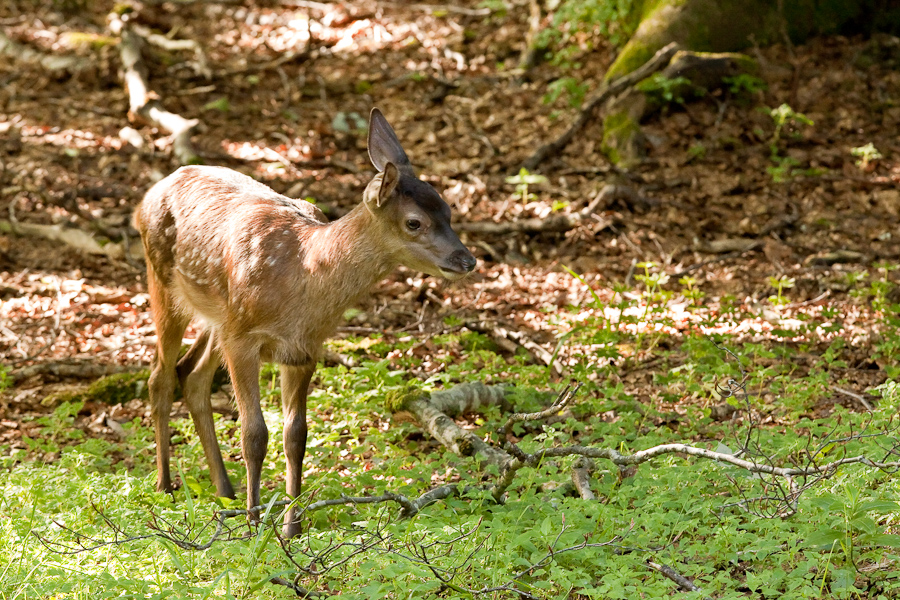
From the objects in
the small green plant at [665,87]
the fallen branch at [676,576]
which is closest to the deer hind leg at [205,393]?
the fallen branch at [676,576]

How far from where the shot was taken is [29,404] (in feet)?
21.9

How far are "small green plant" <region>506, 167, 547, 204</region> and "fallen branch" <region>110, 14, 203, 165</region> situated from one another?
3.61 m

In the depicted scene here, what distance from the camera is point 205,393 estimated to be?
5.78 metres

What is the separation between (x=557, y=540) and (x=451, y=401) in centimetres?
241

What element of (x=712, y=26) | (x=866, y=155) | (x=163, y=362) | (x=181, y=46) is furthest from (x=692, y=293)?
(x=181, y=46)

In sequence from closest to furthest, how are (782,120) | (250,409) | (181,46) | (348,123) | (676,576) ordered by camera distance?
(676,576) → (250,409) → (782,120) → (348,123) → (181,46)

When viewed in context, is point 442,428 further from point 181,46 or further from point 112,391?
point 181,46

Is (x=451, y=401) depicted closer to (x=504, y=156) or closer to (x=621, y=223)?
(x=621, y=223)

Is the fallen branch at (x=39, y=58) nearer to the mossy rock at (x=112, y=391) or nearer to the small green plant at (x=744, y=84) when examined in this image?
the mossy rock at (x=112, y=391)

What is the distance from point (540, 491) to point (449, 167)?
245 inches

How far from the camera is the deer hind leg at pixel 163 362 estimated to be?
5805 millimetres

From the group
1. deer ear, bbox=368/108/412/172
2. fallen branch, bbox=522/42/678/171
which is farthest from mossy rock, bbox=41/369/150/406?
fallen branch, bbox=522/42/678/171

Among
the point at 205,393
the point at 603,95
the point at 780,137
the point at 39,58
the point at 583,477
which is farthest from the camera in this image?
the point at 39,58

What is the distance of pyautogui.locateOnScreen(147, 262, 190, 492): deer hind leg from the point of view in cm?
580
